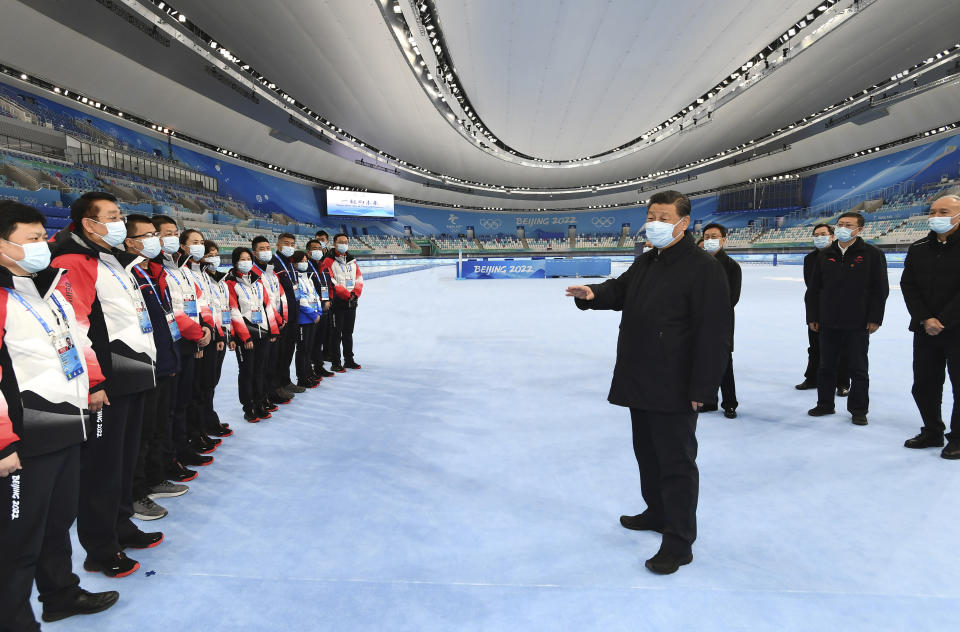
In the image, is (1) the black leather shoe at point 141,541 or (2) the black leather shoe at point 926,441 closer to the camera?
(1) the black leather shoe at point 141,541

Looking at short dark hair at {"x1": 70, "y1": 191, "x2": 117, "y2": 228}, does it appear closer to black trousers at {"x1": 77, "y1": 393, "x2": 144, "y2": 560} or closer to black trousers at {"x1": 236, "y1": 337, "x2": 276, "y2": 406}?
black trousers at {"x1": 77, "y1": 393, "x2": 144, "y2": 560}

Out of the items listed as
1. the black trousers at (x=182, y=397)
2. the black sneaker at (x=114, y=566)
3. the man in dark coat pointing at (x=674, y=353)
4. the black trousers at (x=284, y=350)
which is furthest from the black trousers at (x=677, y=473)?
the black trousers at (x=284, y=350)

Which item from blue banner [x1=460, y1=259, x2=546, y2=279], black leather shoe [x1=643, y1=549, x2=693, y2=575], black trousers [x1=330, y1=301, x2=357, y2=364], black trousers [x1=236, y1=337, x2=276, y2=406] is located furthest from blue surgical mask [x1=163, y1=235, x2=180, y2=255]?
blue banner [x1=460, y1=259, x2=546, y2=279]

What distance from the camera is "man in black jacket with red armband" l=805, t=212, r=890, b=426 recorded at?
164 inches

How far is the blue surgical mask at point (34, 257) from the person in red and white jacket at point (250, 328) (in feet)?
7.49

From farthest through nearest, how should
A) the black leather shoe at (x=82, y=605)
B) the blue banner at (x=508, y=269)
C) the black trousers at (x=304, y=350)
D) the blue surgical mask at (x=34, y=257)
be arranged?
the blue banner at (x=508, y=269) → the black trousers at (x=304, y=350) → the black leather shoe at (x=82, y=605) → the blue surgical mask at (x=34, y=257)

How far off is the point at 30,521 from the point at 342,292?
186 inches

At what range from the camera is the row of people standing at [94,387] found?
5.42ft

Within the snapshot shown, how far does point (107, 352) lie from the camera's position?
219 cm

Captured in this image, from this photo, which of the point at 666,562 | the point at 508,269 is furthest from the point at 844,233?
the point at 508,269

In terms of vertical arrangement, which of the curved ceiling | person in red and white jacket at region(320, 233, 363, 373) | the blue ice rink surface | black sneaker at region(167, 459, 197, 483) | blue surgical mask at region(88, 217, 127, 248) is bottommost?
the blue ice rink surface

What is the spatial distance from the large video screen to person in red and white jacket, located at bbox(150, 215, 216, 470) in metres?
36.8

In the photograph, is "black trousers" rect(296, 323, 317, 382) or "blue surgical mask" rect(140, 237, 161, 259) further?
"black trousers" rect(296, 323, 317, 382)

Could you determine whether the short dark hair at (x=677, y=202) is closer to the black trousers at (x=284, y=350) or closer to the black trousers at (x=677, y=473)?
the black trousers at (x=677, y=473)
